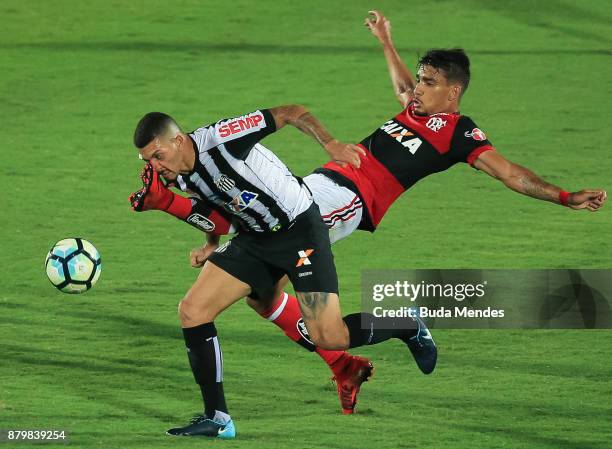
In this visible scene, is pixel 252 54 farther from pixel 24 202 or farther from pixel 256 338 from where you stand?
pixel 256 338

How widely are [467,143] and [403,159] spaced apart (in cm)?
49

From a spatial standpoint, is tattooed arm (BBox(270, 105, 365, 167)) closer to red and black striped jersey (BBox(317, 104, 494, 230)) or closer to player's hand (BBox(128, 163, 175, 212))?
player's hand (BBox(128, 163, 175, 212))

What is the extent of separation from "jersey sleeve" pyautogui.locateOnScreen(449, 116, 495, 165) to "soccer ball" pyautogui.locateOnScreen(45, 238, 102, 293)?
2170mm

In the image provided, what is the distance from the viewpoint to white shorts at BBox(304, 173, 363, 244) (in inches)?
321

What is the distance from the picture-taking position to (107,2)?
18.8m

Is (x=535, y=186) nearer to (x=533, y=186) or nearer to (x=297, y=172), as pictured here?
(x=533, y=186)

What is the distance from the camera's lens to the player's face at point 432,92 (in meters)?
8.67

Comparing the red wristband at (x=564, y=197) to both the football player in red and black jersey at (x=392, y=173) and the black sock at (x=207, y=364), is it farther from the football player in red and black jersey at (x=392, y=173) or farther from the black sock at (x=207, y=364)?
the black sock at (x=207, y=364)

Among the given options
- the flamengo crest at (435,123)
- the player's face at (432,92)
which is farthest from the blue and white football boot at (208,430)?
the player's face at (432,92)

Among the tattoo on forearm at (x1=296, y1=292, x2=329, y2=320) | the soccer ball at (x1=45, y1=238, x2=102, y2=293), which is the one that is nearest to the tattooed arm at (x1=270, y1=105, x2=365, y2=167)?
the tattoo on forearm at (x1=296, y1=292, x2=329, y2=320)

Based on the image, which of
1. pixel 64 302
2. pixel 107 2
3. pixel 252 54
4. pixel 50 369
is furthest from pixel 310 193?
pixel 107 2

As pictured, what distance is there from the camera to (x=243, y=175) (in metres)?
7.25

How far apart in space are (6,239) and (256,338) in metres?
2.79

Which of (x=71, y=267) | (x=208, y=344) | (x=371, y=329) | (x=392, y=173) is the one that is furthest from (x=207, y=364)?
(x=392, y=173)
